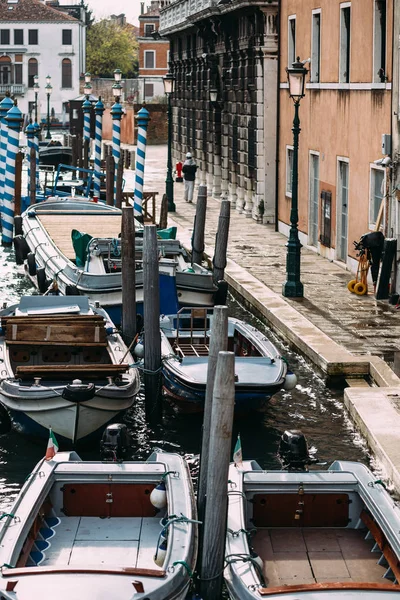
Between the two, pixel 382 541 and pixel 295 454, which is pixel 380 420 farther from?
pixel 382 541

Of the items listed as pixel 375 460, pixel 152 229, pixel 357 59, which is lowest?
pixel 375 460

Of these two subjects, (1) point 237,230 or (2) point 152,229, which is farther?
(1) point 237,230

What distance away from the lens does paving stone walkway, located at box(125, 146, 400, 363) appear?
17.8 m

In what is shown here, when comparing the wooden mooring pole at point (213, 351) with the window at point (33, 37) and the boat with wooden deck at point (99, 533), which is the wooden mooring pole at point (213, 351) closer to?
the boat with wooden deck at point (99, 533)

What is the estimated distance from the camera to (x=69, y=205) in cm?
2875

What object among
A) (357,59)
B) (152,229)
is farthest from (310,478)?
(357,59)

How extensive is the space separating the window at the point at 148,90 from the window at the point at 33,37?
794 inches

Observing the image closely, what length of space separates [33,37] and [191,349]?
88828 mm

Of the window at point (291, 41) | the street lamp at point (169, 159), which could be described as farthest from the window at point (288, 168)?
the street lamp at point (169, 159)

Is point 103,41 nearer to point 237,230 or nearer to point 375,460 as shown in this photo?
point 237,230

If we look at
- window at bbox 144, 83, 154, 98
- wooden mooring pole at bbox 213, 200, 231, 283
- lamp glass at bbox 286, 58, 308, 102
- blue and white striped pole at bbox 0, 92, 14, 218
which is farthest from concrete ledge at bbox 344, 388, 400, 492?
window at bbox 144, 83, 154, 98

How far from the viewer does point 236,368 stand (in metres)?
14.8

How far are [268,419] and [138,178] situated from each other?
16.6 m

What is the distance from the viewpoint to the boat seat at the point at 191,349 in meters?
15.8
